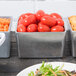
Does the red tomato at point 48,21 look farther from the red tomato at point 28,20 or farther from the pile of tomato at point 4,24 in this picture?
the pile of tomato at point 4,24

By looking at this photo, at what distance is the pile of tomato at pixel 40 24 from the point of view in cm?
112

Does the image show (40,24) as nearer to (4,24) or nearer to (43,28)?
(43,28)

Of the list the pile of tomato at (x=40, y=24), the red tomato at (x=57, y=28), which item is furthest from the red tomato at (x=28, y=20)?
the red tomato at (x=57, y=28)

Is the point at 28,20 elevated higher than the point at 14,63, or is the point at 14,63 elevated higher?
the point at 28,20

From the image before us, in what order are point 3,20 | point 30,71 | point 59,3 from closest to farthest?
point 30,71 < point 3,20 < point 59,3

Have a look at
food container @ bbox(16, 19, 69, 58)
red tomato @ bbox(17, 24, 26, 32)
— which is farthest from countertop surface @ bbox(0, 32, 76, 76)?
red tomato @ bbox(17, 24, 26, 32)

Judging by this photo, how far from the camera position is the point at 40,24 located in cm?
Answer: 114

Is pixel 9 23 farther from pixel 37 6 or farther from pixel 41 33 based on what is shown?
pixel 37 6

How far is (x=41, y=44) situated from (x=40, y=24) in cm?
10

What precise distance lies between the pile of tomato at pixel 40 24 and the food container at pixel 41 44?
3 centimetres

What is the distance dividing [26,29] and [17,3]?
1565mm

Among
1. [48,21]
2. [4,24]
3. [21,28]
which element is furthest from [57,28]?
[4,24]

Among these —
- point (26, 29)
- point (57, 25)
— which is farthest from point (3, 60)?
point (57, 25)

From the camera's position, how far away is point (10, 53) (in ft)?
3.92
